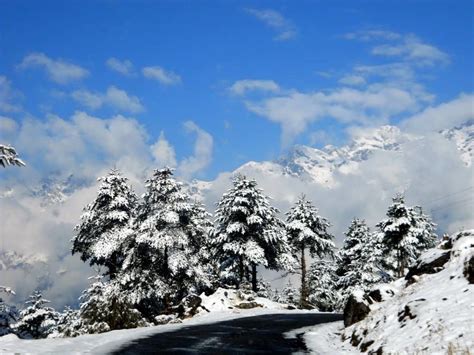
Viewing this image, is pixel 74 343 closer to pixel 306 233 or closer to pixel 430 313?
pixel 430 313

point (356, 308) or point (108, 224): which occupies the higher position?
point (108, 224)

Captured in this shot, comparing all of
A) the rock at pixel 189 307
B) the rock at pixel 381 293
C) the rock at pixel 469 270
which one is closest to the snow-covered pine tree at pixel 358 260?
the rock at pixel 189 307

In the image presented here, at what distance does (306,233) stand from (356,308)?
1196 inches

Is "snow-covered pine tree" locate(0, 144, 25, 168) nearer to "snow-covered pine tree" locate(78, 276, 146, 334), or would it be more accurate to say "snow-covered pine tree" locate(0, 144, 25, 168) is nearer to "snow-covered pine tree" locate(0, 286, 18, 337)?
"snow-covered pine tree" locate(0, 286, 18, 337)

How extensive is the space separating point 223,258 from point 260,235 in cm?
384

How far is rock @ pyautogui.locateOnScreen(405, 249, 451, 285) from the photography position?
19.1 metres

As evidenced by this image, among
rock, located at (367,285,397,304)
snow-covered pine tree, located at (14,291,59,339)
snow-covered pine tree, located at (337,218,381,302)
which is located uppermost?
snow-covered pine tree, located at (337,218,381,302)

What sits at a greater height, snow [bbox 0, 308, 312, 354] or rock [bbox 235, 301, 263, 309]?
rock [bbox 235, 301, 263, 309]

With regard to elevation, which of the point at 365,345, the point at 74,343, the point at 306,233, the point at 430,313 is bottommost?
the point at 365,345

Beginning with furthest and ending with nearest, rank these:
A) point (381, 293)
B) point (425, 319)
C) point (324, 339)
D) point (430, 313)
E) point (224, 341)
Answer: point (381, 293), point (324, 339), point (224, 341), point (430, 313), point (425, 319)

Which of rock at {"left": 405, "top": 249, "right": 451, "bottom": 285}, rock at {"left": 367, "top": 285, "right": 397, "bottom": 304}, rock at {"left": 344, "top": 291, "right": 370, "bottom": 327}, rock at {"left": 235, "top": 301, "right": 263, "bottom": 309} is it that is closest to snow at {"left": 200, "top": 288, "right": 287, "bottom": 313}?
rock at {"left": 235, "top": 301, "right": 263, "bottom": 309}

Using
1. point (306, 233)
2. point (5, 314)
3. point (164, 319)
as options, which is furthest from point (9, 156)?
point (306, 233)

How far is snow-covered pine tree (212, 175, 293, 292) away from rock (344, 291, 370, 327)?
23.0m

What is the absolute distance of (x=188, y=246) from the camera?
41594 mm
